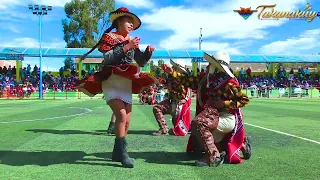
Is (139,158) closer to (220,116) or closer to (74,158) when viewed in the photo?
(74,158)

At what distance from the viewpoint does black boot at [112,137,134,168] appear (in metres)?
4.86

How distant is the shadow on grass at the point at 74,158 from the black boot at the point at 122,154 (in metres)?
0.11

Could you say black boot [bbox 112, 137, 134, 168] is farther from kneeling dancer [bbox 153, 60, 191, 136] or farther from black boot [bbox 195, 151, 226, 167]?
kneeling dancer [bbox 153, 60, 191, 136]

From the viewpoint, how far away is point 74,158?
17.9ft

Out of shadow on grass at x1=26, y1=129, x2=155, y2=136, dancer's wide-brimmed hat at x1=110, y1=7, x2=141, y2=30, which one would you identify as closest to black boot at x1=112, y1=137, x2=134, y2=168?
dancer's wide-brimmed hat at x1=110, y1=7, x2=141, y2=30

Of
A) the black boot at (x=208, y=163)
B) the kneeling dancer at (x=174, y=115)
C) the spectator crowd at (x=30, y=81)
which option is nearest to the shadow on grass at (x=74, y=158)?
the black boot at (x=208, y=163)

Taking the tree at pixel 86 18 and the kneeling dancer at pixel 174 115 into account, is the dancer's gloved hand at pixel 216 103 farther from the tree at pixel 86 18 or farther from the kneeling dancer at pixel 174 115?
the tree at pixel 86 18

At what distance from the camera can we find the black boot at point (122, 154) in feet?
15.9

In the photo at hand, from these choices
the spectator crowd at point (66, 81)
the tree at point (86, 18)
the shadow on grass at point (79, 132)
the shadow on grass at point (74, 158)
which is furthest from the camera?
the tree at point (86, 18)

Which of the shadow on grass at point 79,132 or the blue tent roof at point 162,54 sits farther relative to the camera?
the blue tent roof at point 162,54

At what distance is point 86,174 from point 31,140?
3.14 metres

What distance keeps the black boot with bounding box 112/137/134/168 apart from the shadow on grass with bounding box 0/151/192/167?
106 millimetres

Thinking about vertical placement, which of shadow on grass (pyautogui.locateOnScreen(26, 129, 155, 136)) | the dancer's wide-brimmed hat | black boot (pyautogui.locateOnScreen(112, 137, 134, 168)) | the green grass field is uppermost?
the dancer's wide-brimmed hat

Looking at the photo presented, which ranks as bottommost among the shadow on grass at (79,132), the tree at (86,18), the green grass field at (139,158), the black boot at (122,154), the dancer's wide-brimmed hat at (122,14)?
the green grass field at (139,158)
